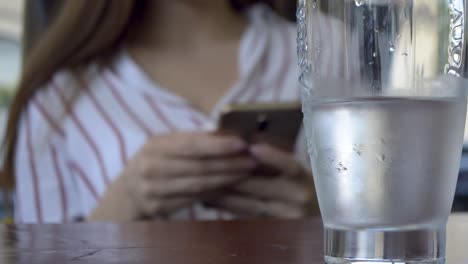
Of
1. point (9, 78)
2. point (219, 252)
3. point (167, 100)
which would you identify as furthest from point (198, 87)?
point (9, 78)

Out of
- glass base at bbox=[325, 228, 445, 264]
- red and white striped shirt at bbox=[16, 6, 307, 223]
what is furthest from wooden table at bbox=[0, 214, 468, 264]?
red and white striped shirt at bbox=[16, 6, 307, 223]

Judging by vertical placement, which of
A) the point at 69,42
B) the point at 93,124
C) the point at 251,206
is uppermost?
the point at 69,42

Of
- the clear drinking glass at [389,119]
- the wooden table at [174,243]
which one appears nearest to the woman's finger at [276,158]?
the wooden table at [174,243]

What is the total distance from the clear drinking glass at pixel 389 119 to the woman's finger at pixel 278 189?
60 cm

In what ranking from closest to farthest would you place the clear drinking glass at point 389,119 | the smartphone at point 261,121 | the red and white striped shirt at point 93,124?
the clear drinking glass at point 389,119
the smartphone at point 261,121
the red and white striped shirt at point 93,124

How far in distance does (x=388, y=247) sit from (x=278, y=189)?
64cm

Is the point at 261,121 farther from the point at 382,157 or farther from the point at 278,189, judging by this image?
the point at 382,157

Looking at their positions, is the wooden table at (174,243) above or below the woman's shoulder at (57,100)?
below

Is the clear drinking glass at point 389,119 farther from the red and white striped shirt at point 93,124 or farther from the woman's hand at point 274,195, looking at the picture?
the red and white striped shirt at point 93,124

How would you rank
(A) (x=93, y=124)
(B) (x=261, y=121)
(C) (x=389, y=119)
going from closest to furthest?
(C) (x=389, y=119), (B) (x=261, y=121), (A) (x=93, y=124)

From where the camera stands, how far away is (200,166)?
87 centimetres

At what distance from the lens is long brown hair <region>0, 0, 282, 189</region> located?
110cm

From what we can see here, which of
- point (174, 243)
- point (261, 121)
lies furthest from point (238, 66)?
point (174, 243)

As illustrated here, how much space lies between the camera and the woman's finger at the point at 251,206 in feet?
3.05
